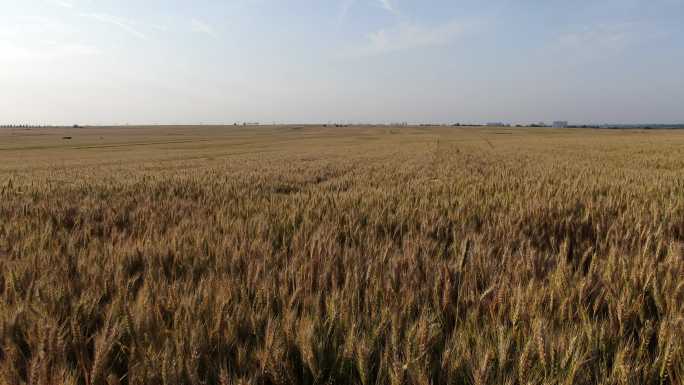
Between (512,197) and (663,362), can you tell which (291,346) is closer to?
(663,362)

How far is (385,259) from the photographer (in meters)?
2.05

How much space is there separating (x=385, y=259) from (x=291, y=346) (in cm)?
101

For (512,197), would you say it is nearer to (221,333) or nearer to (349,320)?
(349,320)

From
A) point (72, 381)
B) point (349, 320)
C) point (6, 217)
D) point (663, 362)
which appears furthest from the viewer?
point (6, 217)

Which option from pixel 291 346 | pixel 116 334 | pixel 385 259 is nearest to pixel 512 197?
pixel 385 259

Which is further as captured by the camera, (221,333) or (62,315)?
(62,315)


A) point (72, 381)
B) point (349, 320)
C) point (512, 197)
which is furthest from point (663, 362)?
point (512, 197)

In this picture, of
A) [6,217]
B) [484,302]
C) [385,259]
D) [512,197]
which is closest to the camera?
[484,302]

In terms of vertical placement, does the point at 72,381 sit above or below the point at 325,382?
above

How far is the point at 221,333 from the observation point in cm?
123

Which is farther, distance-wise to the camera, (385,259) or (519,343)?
(385,259)

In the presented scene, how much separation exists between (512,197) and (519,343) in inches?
140

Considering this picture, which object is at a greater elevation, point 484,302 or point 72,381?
point 72,381

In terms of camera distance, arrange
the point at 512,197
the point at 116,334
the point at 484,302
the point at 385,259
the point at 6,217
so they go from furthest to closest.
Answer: the point at 512,197, the point at 6,217, the point at 385,259, the point at 484,302, the point at 116,334
